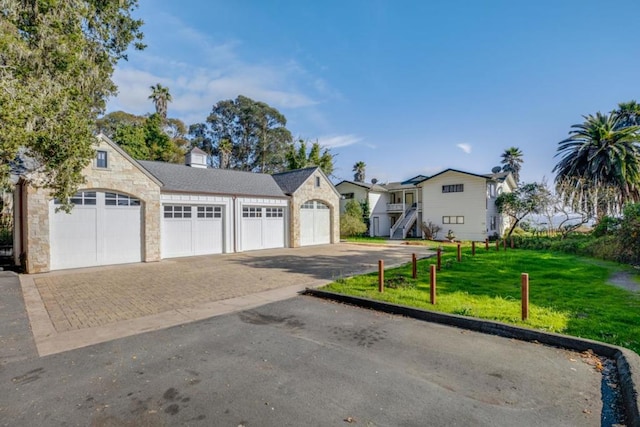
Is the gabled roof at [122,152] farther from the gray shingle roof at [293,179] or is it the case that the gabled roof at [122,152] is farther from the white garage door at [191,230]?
the gray shingle roof at [293,179]

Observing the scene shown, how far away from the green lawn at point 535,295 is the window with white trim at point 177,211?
10.4 metres

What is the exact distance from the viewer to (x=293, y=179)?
22859mm

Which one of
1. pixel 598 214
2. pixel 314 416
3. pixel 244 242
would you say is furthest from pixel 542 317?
pixel 598 214

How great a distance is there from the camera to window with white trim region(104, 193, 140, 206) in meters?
13.7

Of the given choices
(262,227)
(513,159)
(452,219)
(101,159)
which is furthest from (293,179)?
(513,159)

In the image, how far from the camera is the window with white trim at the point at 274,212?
20.4 meters

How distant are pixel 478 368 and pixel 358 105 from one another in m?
19.1

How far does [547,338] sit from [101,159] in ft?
51.7

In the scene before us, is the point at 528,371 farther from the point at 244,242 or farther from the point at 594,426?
the point at 244,242

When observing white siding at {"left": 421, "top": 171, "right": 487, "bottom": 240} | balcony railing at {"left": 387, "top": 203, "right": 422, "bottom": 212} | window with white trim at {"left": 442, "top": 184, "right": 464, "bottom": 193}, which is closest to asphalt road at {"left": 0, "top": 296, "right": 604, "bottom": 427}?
white siding at {"left": 421, "top": 171, "right": 487, "bottom": 240}

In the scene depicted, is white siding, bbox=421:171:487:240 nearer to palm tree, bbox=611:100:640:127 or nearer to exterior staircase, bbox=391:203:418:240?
exterior staircase, bbox=391:203:418:240

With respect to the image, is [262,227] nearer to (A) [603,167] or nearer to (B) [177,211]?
(B) [177,211]

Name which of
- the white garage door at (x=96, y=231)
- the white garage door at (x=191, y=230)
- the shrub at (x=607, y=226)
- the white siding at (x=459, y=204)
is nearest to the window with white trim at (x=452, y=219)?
the white siding at (x=459, y=204)

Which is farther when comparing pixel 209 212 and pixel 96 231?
pixel 209 212
